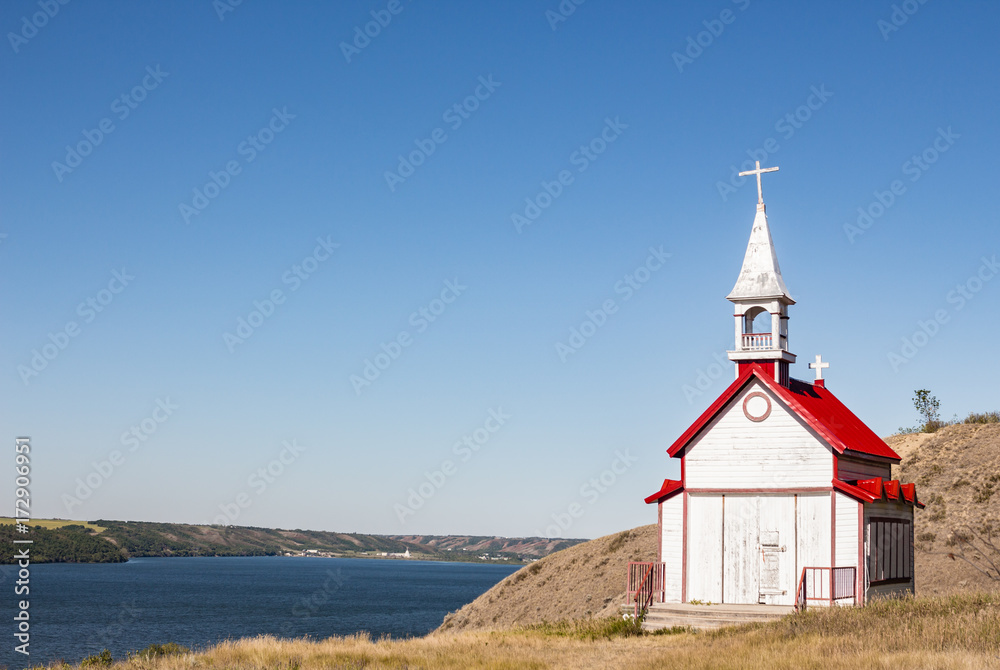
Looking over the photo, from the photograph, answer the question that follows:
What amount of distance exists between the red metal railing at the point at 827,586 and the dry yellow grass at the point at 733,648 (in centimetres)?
308

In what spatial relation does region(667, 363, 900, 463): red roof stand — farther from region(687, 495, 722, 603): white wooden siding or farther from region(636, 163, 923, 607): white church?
region(687, 495, 722, 603): white wooden siding

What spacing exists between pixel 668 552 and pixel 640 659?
35.4 ft

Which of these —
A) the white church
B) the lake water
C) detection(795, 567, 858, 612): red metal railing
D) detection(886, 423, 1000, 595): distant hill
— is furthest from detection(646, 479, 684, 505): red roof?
the lake water

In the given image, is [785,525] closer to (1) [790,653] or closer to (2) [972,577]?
(1) [790,653]

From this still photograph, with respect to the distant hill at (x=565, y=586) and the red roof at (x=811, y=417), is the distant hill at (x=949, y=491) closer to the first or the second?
the red roof at (x=811, y=417)

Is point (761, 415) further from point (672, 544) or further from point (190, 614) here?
point (190, 614)

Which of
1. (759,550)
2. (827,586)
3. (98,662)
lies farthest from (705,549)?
(98,662)

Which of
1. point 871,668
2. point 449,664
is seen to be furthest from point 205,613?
point 871,668

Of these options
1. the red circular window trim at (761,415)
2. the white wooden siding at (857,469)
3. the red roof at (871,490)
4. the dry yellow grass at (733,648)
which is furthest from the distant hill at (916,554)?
the dry yellow grass at (733,648)

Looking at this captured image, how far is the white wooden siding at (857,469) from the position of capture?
29.8 meters

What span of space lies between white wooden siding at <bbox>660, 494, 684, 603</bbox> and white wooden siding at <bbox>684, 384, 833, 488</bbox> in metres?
0.92

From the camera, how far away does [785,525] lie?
97.2 feet

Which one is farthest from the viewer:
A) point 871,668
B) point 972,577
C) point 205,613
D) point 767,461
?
point 205,613

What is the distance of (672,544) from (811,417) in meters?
5.95
